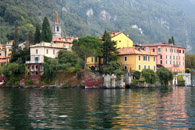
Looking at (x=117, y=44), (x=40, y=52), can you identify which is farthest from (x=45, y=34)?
(x=117, y=44)

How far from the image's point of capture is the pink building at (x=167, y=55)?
118 metres

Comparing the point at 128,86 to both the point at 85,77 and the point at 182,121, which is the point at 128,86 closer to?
the point at 85,77

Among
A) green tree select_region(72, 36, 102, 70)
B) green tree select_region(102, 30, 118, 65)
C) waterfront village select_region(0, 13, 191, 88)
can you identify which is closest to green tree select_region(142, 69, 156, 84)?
waterfront village select_region(0, 13, 191, 88)

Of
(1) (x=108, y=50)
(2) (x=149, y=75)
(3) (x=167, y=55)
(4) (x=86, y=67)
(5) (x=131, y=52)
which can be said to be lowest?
(2) (x=149, y=75)

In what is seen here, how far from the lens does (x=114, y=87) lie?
3602 inches

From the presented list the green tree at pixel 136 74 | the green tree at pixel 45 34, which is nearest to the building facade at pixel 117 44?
the green tree at pixel 136 74

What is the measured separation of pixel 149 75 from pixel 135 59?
6.88 meters

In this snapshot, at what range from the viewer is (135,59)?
335 ft

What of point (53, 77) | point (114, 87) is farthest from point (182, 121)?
point (53, 77)

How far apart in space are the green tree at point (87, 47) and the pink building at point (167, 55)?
2267 cm

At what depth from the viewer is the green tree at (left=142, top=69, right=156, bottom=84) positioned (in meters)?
97.9

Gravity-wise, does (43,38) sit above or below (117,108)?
above

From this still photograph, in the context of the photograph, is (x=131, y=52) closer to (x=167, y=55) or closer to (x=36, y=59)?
(x=167, y=55)

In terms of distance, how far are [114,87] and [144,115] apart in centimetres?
5569
